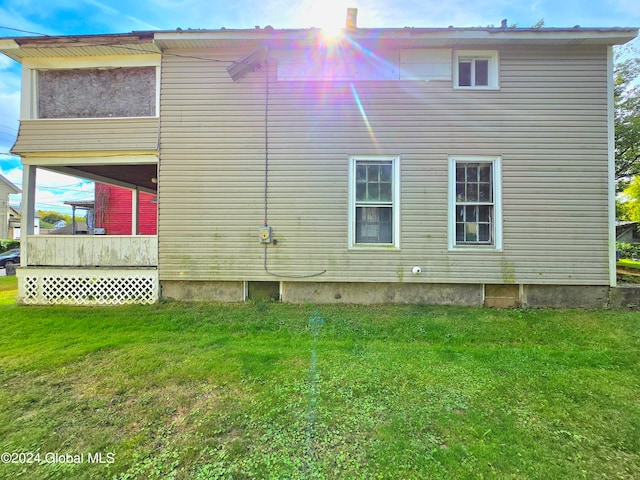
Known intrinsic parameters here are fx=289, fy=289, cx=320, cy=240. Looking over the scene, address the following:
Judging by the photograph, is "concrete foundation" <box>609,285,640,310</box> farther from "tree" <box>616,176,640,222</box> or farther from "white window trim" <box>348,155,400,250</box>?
"tree" <box>616,176,640,222</box>

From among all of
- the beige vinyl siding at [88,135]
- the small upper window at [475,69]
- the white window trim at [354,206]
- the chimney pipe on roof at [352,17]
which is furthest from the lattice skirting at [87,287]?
the small upper window at [475,69]

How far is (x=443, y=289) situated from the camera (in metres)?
5.41

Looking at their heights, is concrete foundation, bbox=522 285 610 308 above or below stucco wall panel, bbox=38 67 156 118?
below

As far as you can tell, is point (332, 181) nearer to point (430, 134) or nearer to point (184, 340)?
point (430, 134)

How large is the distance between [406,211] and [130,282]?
5462 mm

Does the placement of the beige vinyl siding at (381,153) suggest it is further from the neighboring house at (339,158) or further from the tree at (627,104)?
the tree at (627,104)

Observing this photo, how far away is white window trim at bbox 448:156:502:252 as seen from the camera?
5316 mm

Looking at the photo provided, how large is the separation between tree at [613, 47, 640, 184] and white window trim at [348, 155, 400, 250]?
41.7 feet

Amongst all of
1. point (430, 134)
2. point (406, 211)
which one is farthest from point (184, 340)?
point (430, 134)

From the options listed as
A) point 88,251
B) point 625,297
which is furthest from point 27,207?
point 625,297

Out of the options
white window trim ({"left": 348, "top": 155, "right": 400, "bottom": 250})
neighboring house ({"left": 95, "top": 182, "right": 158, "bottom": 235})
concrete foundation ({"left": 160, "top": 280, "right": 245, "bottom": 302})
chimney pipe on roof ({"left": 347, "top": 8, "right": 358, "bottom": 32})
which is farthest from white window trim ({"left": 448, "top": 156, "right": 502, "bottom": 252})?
neighboring house ({"left": 95, "top": 182, "right": 158, "bottom": 235})

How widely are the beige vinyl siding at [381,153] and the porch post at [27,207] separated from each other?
2735 millimetres

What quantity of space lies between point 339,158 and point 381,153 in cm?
79

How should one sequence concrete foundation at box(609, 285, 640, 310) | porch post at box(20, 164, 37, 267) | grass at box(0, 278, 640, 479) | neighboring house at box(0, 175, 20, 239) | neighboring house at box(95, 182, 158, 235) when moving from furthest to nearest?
neighboring house at box(0, 175, 20, 239) < neighboring house at box(95, 182, 158, 235) < porch post at box(20, 164, 37, 267) < concrete foundation at box(609, 285, 640, 310) < grass at box(0, 278, 640, 479)
